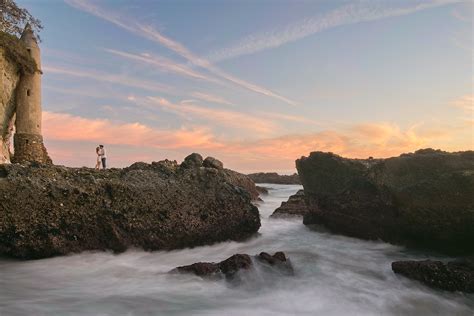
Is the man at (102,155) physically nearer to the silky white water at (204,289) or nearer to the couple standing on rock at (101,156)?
the couple standing on rock at (101,156)

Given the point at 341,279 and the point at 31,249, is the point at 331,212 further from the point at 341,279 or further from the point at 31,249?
the point at 31,249

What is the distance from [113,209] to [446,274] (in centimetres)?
622

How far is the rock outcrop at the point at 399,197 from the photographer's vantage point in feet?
24.5

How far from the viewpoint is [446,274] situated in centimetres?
620

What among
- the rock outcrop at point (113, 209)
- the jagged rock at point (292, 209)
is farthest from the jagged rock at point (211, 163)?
the rock outcrop at point (113, 209)

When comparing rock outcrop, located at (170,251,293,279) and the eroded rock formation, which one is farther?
the eroded rock formation

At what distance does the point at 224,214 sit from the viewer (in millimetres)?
8836

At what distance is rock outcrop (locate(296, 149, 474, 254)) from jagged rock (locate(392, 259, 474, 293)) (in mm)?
1321

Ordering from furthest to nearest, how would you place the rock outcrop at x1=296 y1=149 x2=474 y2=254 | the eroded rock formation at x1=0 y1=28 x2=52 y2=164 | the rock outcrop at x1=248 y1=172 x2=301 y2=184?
the rock outcrop at x1=248 y1=172 x2=301 y2=184
the eroded rock formation at x1=0 y1=28 x2=52 y2=164
the rock outcrop at x1=296 y1=149 x2=474 y2=254

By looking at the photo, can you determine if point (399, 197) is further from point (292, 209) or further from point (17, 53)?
point (17, 53)

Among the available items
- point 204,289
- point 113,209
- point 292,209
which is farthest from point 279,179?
point 204,289

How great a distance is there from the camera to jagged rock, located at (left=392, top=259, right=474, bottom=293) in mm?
6066

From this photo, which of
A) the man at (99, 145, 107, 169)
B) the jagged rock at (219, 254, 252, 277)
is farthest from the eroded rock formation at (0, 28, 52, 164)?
the jagged rock at (219, 254, 252, 277)

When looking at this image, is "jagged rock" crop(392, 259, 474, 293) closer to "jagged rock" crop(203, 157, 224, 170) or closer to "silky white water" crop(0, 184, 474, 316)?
"silky white water" crop(0, 184, 474, 316)
